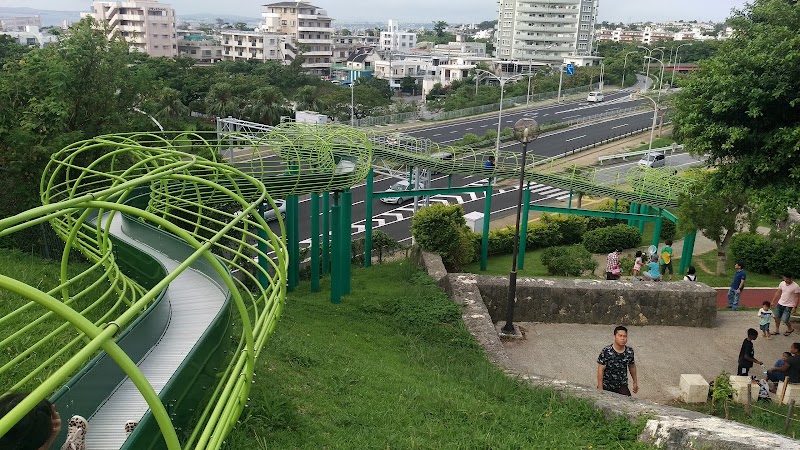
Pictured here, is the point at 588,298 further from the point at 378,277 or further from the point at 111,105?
the point at 111,105

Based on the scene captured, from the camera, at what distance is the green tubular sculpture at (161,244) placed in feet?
13.0

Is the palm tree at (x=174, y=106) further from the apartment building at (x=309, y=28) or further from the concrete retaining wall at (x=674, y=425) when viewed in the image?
the concrete retaining wall at (x=674, y=425)

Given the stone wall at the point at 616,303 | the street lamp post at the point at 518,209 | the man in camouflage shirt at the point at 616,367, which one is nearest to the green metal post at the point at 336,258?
the stone wall at the point at 616,303

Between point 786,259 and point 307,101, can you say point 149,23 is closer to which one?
point 307,101

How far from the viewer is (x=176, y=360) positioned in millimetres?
7145

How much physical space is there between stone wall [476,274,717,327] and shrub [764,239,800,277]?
551 cm

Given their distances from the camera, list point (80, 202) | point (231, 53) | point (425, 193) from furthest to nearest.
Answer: point (231, 53) → point (425, 193) → point (80, 202)

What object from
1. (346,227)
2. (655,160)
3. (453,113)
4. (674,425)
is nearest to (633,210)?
(346,227)

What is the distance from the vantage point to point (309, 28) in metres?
89.2

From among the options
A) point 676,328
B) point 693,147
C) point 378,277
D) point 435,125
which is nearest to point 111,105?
point 378,277

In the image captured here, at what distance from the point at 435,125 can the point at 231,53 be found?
145ft

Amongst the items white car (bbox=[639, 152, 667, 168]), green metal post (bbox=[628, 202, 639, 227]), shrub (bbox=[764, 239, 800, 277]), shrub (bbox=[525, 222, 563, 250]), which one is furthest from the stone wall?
white car (bbox=[639, 152, 667, 168])

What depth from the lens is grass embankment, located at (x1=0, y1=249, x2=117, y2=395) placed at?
7.22 m

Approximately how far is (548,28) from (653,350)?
10036cm
